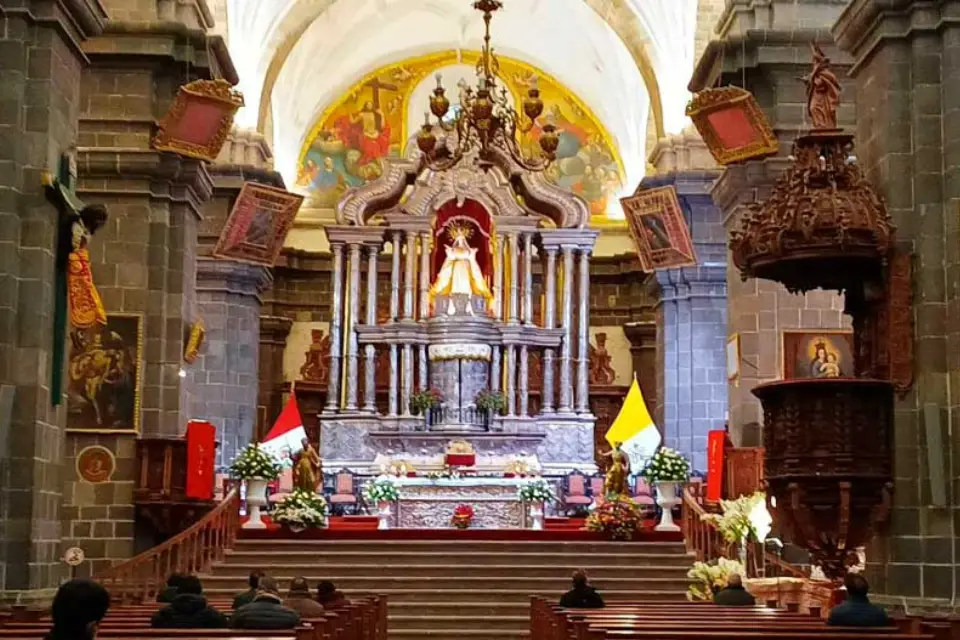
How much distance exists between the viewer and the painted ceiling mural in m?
31.9

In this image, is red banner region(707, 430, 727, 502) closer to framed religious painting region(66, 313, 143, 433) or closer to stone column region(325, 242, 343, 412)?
framed religious painting region(66, 313, 143, 433)

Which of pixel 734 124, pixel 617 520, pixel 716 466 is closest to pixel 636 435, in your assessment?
pixel 617 520

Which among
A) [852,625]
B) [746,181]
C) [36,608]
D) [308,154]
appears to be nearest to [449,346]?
[308,154]

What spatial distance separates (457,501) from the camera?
22.1 metres

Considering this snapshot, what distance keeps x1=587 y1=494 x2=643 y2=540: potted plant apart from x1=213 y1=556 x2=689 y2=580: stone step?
38.3 inches

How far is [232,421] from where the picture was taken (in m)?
24.7

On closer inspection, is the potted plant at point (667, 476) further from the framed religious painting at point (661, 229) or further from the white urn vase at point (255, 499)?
the white urn vase at point (255, 499)

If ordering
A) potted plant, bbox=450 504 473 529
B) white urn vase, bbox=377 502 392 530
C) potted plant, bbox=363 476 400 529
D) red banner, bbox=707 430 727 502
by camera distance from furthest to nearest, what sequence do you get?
potted plant, bbox=363 476 400 529 < white urn vase, bbox=377 502 392 530 < potted plant, bbox=450 504 473 529 < red banner, bbox=707 430 727 502

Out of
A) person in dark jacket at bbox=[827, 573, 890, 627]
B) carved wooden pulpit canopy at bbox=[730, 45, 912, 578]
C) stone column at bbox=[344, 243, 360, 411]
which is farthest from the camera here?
stone column at bbox=[344, 243, 360, 411]

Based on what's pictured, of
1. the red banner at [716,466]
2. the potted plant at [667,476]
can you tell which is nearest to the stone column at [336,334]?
the potted plant at [667,476]

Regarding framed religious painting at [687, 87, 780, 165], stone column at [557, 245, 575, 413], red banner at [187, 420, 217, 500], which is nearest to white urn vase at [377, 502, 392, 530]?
red banner at [187, 420, 217, 500]

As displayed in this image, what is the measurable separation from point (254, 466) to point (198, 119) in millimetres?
4510

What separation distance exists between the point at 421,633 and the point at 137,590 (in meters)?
2.97

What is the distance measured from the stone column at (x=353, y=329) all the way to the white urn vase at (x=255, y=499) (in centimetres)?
714
